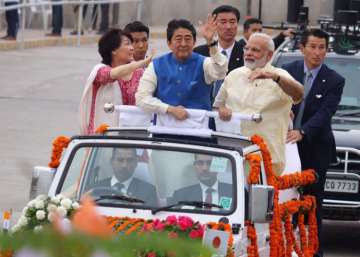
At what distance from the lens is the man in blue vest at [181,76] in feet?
23.2

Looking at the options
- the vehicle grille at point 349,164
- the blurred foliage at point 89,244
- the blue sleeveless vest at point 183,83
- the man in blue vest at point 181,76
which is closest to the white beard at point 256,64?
the man in blue vest at point 181,76

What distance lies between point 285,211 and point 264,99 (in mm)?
833

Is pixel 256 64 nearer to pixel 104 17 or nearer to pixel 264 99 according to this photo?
pixel 264 99

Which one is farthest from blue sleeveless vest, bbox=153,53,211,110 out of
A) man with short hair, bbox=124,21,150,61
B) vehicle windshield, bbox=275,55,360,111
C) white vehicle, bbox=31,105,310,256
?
vehicle windshield, bbox=275,55,360,111

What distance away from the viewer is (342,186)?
9516 mm

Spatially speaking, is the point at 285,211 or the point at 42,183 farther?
the point at 285,211

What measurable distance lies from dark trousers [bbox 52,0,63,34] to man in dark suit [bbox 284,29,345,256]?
18.4m

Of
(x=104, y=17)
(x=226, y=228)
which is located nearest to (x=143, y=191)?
(x=226, y=228)

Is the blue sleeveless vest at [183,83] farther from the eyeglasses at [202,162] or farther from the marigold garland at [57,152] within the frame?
the eyeglasses at [202,162]

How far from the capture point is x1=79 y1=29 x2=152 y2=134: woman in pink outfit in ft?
24.7

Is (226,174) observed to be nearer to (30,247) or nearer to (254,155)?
(254,155)

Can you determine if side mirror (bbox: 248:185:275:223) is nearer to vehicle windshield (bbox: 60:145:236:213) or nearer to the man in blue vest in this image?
vehicle windshield (bbox: 60:145:236:213)

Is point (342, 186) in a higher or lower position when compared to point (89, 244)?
lower

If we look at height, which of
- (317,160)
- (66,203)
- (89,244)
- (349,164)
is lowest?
(349,164)
